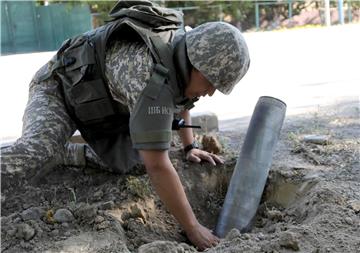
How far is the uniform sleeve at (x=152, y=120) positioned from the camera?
2469mm

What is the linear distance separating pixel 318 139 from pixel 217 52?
168 centimetres

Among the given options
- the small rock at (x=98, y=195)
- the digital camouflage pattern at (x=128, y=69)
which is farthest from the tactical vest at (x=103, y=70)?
the small rock at (x=98, y=195)

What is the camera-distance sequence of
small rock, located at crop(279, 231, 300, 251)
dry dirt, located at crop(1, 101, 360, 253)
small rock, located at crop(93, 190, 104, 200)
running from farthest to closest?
small rock, located at crop(93, 190, 104, 200) → dry dirt, located at crop(1, 101, 360, 253) → small rock, located at crop(279, 231, 300, 251)

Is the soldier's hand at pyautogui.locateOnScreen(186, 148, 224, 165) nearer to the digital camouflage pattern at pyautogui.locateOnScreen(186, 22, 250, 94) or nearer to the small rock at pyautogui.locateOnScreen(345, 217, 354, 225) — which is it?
the digital camouflage pattern at pyautogui.locateOnScreen(186, 22, 250, 94)

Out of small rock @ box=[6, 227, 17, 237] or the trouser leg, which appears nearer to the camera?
small rock @ box=[6, 227, 17, 237]

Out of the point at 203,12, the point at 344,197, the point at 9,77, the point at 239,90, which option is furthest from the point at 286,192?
the point at 203,12

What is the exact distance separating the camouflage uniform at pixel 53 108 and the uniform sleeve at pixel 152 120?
9 cm

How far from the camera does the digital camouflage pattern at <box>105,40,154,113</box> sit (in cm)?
260

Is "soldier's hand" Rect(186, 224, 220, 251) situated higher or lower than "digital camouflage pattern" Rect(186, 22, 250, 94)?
lower

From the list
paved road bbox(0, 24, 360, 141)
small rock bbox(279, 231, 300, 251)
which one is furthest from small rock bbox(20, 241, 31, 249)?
paved road bbox(0, 24, 360, 141)

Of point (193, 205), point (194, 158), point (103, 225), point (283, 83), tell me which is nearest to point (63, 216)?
point (103, 225)

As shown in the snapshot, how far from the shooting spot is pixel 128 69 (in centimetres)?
269

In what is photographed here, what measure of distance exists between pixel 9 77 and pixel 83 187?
6577mm

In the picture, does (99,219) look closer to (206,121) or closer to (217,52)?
(217,52)
